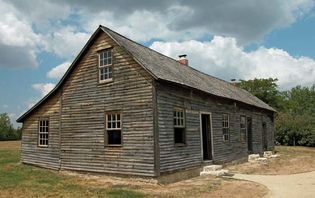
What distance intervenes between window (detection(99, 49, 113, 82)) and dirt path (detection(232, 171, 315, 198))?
25.4 ft

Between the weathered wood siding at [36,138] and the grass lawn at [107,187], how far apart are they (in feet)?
5.96

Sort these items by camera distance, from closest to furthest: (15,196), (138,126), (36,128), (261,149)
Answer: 1. (15,196)
2. (138,126)
3. (36,128)
4. (261,149)

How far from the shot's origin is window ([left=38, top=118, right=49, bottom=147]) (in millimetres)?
20312

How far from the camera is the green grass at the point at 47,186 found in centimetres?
1279

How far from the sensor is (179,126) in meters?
16.8

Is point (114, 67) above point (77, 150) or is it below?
above

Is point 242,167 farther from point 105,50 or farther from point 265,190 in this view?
point 105,50

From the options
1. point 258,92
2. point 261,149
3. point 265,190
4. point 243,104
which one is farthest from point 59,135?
point 258,92

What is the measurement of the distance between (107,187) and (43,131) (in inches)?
312

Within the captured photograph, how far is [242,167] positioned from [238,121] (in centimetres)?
392

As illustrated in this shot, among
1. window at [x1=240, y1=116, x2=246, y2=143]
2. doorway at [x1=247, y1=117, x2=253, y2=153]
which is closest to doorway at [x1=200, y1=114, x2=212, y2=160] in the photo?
window at [x1=240, y1=116, x2=246, y2=143]

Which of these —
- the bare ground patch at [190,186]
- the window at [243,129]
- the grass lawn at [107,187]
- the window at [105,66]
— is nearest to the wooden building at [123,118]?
the window at [105,66]

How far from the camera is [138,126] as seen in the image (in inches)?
615

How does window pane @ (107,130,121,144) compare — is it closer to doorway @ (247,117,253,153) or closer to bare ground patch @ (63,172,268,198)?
bare ground patch @ (63,172,268,198)
